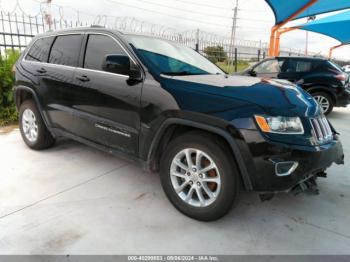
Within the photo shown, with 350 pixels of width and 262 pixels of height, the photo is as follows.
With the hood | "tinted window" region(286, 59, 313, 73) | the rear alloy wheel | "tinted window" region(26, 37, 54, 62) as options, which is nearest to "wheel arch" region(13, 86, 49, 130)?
"tinted window" region(26, 37, 54, 62)

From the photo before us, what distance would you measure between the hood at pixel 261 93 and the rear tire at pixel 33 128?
7.95ft

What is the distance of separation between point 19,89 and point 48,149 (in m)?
1.02

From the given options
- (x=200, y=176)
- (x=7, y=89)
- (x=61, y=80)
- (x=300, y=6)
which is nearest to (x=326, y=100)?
(x=300, y=6)

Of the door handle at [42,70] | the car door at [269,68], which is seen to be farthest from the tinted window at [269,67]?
the door handle at [42,70]

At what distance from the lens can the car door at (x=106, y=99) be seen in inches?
116

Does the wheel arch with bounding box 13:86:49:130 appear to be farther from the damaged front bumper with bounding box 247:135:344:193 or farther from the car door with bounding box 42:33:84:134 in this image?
the damaged front bumper with bounding box 247:135:344:193

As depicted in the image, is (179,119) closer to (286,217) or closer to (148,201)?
(148,201)

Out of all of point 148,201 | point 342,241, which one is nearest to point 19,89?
point 148,201

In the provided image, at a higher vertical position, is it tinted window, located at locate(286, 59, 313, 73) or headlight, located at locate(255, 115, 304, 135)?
tinted window, located at locate(286, 59, 313, 73)

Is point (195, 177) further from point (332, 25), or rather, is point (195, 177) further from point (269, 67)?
point (332, 25)

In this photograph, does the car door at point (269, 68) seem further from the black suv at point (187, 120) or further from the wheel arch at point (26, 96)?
the wheel arch at point (26, 96)

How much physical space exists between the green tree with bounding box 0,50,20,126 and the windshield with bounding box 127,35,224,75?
408 centimetres

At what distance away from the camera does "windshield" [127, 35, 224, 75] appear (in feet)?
9.86

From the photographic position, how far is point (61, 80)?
3.68m
